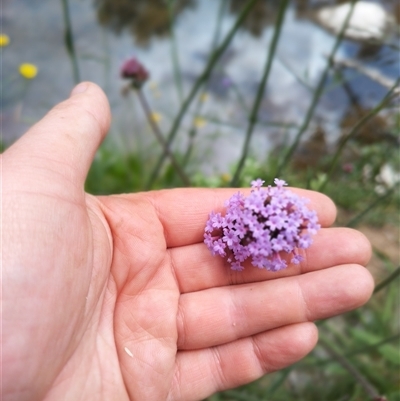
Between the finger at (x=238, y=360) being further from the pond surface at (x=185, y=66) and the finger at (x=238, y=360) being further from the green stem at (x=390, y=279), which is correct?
the pond surface at (x=185, y=66)

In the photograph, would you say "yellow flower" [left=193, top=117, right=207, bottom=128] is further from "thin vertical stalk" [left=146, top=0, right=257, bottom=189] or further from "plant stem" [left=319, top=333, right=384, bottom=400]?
"plant stem" [left=319, top=333, right=384, bottom=400]

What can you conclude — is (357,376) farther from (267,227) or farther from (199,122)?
(199,122)

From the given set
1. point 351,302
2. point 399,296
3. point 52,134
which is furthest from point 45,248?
point 399,296

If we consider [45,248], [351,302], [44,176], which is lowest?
[351,302]

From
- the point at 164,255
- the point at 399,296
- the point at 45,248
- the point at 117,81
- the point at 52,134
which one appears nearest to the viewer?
the point at 45,248

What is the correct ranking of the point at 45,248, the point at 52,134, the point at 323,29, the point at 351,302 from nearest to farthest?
the point at 45,248 → the point at 52,134 → the point at 351,302 → the point at 323,29

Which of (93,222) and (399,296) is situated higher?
(93,222)

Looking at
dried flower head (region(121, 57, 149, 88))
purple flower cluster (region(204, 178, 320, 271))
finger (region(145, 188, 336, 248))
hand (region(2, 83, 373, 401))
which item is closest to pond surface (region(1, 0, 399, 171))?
dried flower head (region(121, 57, 149, 88))

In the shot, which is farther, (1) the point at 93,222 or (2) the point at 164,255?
(2) the point at 164,255

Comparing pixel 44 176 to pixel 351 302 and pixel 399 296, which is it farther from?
pixel 399 296
